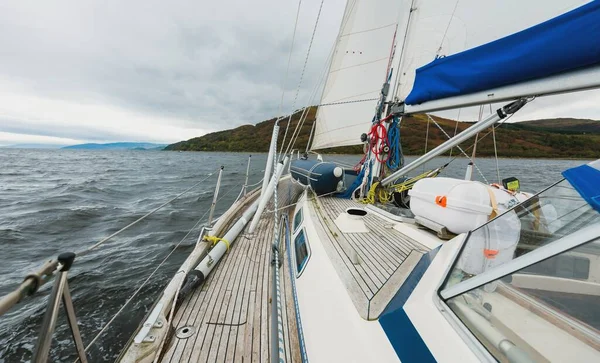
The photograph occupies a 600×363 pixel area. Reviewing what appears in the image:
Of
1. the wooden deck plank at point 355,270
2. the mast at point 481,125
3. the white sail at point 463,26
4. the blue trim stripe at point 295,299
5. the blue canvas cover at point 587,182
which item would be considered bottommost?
the blue trim stripe at point 295,299

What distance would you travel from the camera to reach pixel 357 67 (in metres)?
6.68

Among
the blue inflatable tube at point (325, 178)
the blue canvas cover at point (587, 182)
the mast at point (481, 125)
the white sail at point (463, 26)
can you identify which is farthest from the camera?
the blue inflatable tube at point (325, 178)

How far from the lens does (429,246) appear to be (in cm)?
262

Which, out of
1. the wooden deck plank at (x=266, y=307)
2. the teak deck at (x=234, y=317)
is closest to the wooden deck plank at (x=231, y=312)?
the teak deck at (x=234, y=317)

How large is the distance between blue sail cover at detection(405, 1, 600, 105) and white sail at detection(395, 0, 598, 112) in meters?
0.08

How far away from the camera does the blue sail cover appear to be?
5.09ft

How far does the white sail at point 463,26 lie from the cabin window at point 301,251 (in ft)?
7.40

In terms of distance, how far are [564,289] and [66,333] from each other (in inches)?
208

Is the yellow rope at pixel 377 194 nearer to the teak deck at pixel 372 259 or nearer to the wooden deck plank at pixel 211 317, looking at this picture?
the teak deck at pixel 372 259

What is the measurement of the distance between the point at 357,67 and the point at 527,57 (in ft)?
17.1

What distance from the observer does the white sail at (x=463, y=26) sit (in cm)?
218

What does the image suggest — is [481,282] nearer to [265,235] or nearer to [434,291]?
[434,291]

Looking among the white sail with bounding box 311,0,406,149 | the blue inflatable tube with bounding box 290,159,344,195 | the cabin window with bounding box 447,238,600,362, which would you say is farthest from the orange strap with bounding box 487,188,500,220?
the white sail with bounding box 311,0,406,149

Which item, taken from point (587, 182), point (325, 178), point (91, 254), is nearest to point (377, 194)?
point (325, 178)
